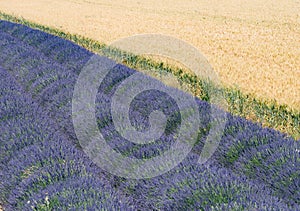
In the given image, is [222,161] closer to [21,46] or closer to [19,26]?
[21,46]

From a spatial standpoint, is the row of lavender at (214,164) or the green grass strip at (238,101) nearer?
the row of lavender at (214,164)

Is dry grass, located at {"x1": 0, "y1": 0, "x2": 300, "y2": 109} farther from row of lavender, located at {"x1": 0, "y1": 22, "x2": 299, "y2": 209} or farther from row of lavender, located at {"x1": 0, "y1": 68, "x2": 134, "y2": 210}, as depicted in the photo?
row of lavender, located at {"x1": 0, "y1": 68, "x2": 134, "y2": 210}

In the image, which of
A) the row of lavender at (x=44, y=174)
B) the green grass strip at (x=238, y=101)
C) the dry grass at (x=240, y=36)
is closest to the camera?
the row of lavender at (x=44, y=174)

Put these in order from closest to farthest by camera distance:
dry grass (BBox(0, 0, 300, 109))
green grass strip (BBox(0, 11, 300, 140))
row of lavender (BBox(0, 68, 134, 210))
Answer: row of lavender (BBox(0, 68, 134, 210)) < green grass strip (BBox(0, 11, 300, 140)) < dry grass (BBox(0, 0, 300, 109))

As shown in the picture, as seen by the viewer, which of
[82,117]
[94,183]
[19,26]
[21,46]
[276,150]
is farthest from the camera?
[19,26]

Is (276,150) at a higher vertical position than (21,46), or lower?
higher

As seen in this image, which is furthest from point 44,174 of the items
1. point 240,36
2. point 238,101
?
point 240,36

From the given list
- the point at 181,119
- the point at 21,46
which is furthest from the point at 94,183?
the point at 21,46

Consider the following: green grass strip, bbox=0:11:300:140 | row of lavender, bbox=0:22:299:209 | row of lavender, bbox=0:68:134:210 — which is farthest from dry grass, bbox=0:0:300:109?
row of lavender, bbox=0:68:134:210

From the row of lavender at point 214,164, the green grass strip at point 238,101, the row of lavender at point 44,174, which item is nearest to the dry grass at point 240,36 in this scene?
the green grass strip at point 238,101

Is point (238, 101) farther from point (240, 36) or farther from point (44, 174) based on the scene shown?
point (240, 36)

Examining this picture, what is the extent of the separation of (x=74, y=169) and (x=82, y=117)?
1.64 m

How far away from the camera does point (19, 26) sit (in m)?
15.7

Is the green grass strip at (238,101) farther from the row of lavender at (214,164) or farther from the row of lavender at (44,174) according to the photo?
the row of lavender at (44,174)
